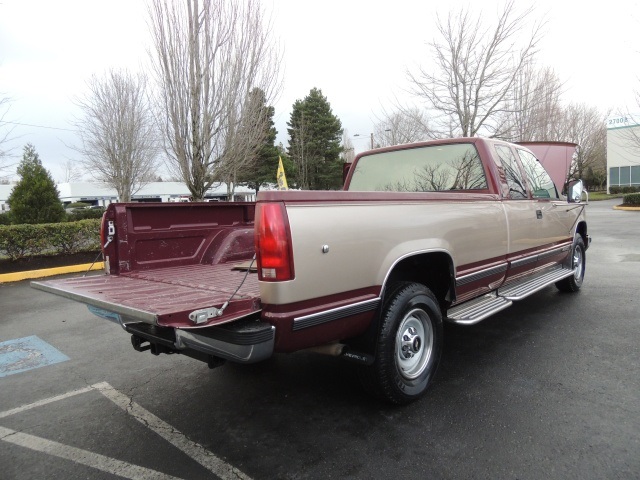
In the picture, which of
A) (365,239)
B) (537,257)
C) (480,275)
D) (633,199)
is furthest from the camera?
(633,199)

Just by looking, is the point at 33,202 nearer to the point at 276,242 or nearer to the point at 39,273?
the point at 39,273

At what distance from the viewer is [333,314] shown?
257cm

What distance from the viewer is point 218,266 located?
4090 mm

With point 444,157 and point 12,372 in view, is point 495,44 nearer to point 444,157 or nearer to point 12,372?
point 444,157

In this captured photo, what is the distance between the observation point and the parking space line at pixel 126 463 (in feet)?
8.23

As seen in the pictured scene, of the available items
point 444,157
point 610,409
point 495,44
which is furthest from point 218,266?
point 495,44

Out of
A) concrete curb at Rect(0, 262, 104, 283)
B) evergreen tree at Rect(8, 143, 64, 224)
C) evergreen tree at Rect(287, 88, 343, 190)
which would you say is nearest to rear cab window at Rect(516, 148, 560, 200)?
concrete curb at Rect(0, 262, 104, 283)

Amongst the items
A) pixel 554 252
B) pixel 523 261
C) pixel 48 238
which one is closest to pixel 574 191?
pixel 554 252

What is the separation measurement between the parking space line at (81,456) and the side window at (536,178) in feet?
15.4

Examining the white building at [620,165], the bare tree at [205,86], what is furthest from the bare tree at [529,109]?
the white building at [620,165]

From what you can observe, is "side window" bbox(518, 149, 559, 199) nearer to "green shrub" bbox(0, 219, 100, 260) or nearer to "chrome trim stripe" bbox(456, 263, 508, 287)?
"chrome trim stripe" bbox(456, 263, 508, 287)

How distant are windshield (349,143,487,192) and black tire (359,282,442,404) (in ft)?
5.26

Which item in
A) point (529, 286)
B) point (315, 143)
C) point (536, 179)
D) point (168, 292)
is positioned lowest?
point (529, 286)

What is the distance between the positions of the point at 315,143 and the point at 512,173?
3710cm
